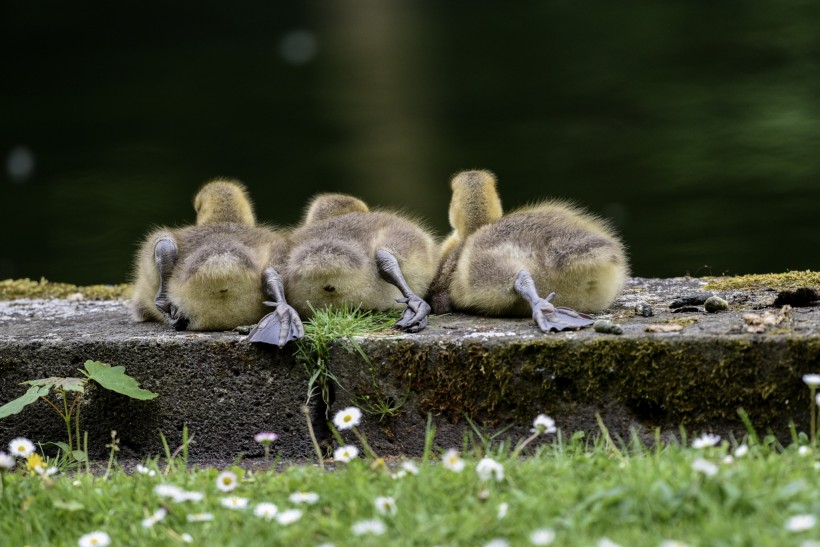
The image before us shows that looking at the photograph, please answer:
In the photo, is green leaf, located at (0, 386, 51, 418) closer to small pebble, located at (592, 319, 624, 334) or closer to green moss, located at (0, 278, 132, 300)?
small pebble, located at (592, 319, 624, 334)

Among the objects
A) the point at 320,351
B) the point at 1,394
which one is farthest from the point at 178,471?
the point at 1,394

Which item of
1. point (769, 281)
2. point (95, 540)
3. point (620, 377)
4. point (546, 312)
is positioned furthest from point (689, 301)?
point (95, 540)

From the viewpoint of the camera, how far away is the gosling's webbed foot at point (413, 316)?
10.8 ft

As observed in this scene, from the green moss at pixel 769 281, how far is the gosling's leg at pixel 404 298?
166 centimetres

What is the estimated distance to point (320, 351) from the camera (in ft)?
10.6

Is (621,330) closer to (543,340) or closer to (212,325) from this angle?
(543,340)

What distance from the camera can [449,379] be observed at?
3.09 metres

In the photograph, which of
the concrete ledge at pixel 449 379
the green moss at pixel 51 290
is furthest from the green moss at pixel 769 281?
the green moss at pixel 51 290

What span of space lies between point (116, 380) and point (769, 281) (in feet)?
9.72

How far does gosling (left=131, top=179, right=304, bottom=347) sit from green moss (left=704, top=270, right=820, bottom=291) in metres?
2.07

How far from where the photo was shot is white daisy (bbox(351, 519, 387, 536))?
195cm

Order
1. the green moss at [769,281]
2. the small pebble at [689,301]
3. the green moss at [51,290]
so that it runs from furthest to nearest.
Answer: the green moss at [51,290], the green moss at [769,281], the small pebble at [689,301]

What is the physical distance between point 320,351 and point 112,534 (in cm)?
112

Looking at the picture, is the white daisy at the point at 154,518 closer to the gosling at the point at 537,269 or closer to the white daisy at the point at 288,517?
the white daisy at the point at 288,517
